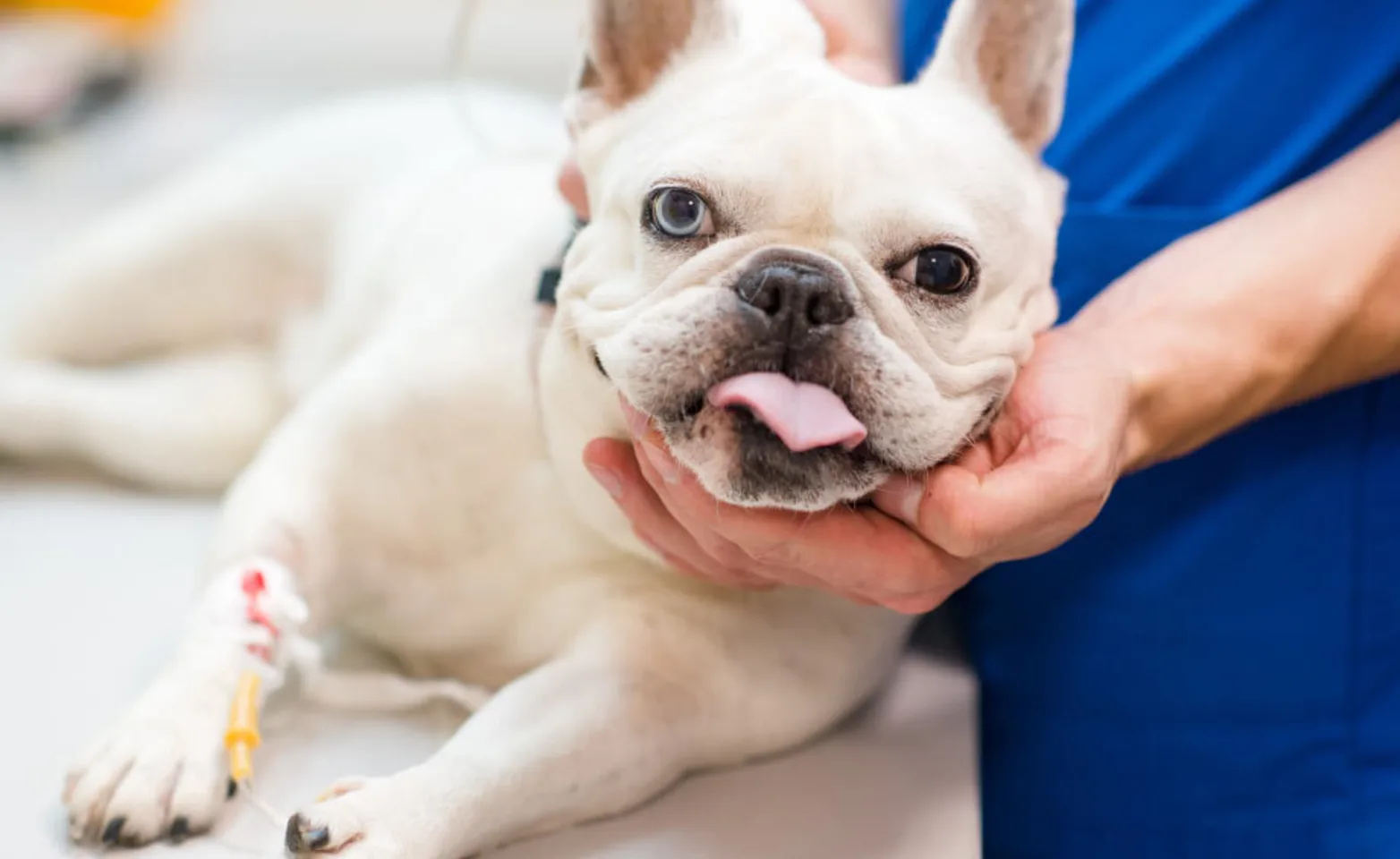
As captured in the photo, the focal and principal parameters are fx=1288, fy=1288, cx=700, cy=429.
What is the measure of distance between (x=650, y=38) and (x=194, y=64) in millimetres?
2469

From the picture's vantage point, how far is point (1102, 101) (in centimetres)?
141

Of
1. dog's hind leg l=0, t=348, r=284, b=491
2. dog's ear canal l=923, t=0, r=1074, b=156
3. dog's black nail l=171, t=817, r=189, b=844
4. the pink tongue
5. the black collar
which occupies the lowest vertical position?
dog's black nail l=171, t=817, r=189, b=844

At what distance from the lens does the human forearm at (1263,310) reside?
119cm

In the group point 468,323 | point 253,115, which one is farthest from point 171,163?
point 468,323

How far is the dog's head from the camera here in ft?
3.19

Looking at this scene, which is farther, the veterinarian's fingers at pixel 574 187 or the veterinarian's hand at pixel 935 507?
the veterinarian's fingers at pixel 574 187

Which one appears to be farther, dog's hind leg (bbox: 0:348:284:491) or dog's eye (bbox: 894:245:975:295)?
dog's hind leg (bbox: 0:348:284:491)

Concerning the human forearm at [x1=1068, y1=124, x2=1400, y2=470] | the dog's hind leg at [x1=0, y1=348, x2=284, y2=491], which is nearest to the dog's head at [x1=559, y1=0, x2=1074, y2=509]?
the human forearm at [x1=1068, y1=124, x2=1400, y2=470]

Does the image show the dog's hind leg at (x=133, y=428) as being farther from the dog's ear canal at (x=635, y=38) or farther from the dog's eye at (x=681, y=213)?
the dog's eye at (x=681, y=213)

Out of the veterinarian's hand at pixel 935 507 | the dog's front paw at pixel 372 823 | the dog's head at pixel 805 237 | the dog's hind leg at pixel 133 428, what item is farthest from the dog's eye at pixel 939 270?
the dog's hind leg at pixel 133 428

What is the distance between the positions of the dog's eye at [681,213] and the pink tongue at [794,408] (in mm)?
162

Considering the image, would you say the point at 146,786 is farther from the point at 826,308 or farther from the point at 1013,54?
the point at 1013,54

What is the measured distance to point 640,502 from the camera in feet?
3.68

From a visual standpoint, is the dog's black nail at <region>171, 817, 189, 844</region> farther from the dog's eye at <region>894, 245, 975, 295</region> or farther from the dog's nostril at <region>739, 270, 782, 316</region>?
the dog's eye at <region>894, 245, 975, 295</region>
